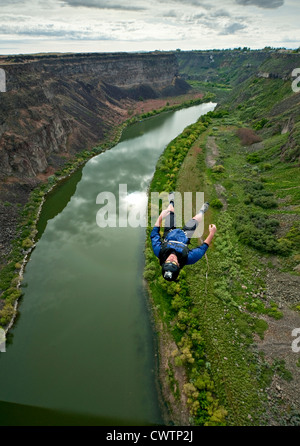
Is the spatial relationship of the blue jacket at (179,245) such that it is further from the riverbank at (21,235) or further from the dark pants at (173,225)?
the riverbank at (21,235)

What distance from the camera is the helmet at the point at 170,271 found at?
13.5 ft

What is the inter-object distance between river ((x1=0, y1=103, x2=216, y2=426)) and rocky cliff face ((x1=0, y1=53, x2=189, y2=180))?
986 cm

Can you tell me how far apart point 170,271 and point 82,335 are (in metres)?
12.4

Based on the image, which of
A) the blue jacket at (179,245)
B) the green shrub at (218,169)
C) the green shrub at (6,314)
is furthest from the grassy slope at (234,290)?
the blue jacket at (179,245)

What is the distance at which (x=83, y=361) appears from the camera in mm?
13141

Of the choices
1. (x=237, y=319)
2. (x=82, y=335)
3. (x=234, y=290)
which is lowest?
(x=82, y=335)

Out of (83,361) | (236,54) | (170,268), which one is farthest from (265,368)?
(236,54)

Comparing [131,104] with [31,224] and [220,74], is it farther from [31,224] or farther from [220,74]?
[220,74]

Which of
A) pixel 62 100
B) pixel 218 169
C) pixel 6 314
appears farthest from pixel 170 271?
pixel 62 100

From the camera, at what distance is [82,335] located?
14.3m

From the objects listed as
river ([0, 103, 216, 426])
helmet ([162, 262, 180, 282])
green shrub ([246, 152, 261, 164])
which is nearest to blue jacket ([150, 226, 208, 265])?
helmet ([162, 262, 180, 282])

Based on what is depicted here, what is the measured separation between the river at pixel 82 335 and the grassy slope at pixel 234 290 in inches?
77.3

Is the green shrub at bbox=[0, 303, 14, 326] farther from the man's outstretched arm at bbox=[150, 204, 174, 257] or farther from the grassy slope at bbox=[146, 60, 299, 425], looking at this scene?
the man's outstretched arm at bbox=[150, 204, 174, 257]

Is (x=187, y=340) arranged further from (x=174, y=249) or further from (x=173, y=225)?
(x=174, y=249)
